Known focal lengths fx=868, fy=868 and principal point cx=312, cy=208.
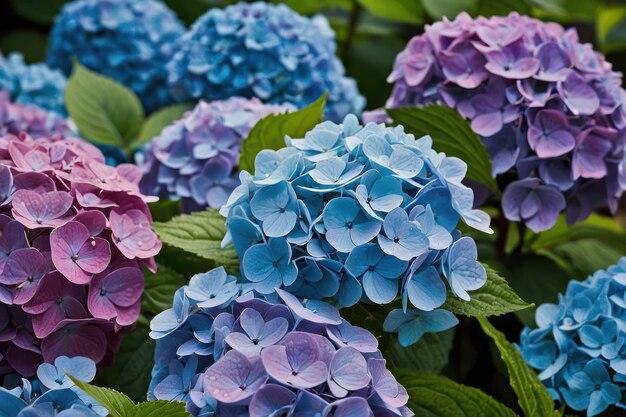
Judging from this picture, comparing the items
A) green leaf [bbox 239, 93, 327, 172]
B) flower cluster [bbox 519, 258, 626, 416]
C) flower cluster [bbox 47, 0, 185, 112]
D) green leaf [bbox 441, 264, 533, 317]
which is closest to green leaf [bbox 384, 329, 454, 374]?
flower cluster [bbox 519, 258, 626, 416]

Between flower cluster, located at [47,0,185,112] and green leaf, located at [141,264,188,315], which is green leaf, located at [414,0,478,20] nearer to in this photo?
flower cluster, located at [47,0,185,112]

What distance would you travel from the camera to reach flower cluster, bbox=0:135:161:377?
1007 millimetres

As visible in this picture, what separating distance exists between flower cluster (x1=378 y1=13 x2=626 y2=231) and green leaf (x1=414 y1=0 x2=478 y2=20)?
56cm

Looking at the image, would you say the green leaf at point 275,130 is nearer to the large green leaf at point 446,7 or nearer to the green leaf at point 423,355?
the green leaf at point 423,355

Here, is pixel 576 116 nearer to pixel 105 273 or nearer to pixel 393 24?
pixel 105 273

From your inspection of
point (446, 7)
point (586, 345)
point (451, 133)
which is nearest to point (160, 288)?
point (451, 133)

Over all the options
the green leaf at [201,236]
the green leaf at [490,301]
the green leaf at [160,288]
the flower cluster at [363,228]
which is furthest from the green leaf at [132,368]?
the green leaf at [490,301]

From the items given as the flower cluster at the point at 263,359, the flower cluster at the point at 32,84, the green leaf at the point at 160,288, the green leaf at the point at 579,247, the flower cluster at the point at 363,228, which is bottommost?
the flower cluster at the point at 32,84

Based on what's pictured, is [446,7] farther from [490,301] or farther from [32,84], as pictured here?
[490,301]

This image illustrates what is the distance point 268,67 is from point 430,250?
773 mm

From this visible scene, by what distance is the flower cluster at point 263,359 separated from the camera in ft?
2.71

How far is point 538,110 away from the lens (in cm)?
128

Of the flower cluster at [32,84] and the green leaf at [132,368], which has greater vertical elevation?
the green leaf at [132,368]

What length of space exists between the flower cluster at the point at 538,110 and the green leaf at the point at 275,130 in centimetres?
18
